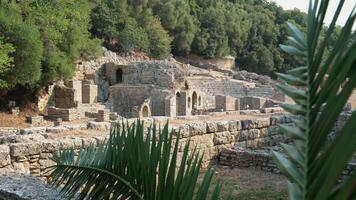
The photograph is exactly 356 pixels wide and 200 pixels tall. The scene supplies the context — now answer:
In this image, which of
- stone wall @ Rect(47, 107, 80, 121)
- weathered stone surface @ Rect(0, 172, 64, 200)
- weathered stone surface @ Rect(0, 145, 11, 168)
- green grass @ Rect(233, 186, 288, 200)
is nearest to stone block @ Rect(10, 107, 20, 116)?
stone wall @ Rect(47, 107, 80, 121)

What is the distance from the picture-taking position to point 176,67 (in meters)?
34.5

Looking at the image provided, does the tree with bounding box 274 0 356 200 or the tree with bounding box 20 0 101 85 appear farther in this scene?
the tree with bounding box 20 0 101 85

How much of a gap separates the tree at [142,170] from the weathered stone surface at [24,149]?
4511 mm

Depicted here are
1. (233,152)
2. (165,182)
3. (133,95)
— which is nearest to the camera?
(165,182)

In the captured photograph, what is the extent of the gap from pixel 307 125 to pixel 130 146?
1.38 meters

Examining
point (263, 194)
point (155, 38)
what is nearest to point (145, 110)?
point (263, 194)

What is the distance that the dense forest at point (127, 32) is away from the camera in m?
22.5

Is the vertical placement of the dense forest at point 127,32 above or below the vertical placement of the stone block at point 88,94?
above

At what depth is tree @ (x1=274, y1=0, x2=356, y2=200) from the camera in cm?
93

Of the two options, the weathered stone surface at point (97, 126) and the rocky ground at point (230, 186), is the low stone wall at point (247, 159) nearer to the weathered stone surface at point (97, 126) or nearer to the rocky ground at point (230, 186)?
the rocky ground at point (230, 186)

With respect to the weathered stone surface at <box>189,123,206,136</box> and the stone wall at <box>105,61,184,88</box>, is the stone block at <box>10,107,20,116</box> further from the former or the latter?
the weathered stone surface at <box>189,123,206,136</box>

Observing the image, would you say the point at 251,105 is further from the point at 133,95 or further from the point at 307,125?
the point at 307,125

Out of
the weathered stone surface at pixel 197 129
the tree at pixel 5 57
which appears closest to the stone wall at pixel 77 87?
the tree at pixel 5 57

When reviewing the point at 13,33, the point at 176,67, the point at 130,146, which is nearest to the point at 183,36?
the point at 176,67
